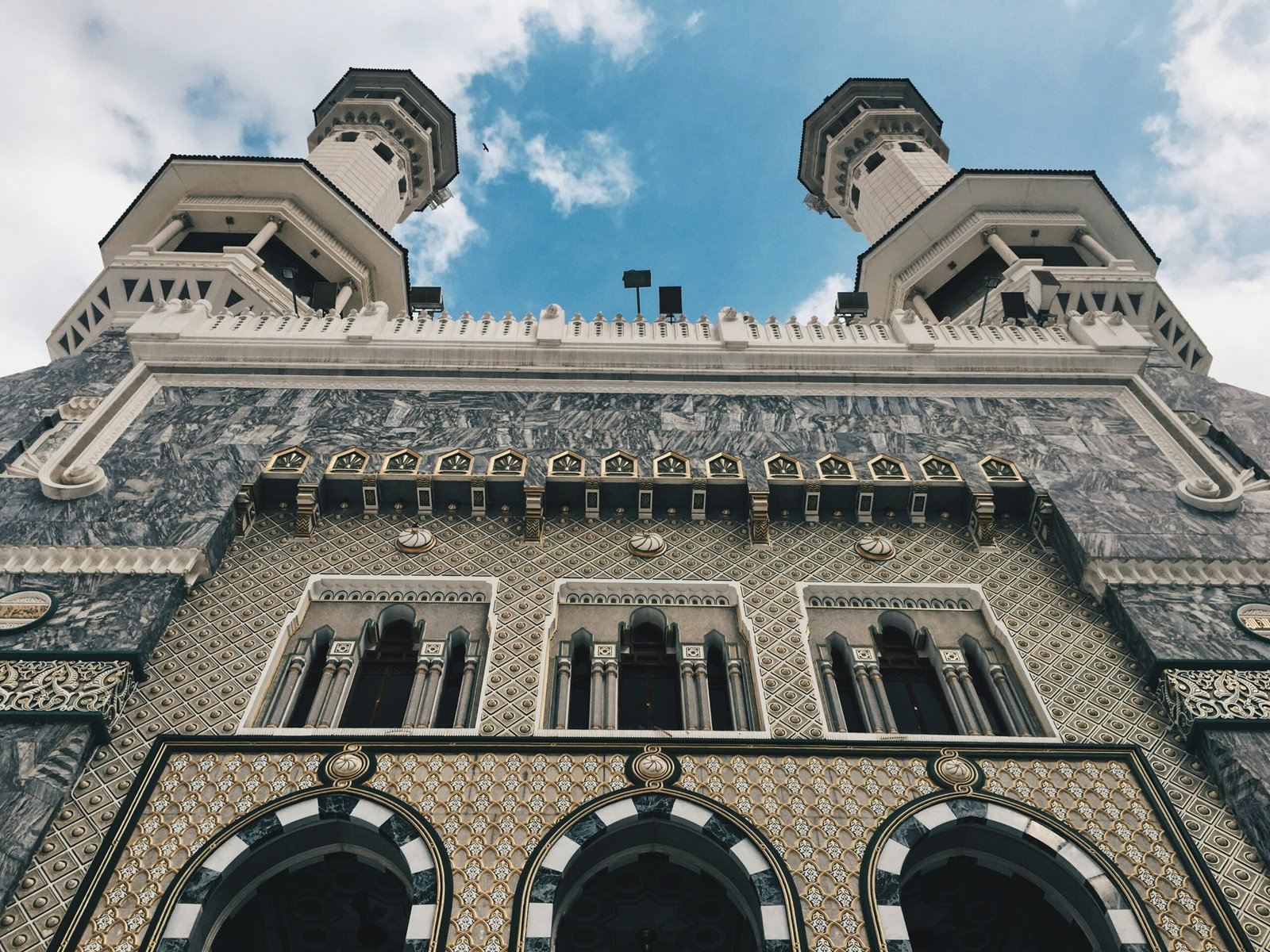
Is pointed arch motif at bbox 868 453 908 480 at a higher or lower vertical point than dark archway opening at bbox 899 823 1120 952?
higher

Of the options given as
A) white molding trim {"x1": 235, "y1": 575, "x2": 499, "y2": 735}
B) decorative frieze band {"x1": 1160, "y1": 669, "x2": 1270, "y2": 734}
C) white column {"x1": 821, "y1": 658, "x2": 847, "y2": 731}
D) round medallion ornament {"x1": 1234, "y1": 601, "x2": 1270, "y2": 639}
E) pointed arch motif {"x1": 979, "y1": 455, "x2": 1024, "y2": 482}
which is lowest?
decorative frieze band {"x1": 1160, "y1": 669, "x2": 1270, "y2": 734}

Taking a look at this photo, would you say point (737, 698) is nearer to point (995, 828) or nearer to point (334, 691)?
point (995, 828)

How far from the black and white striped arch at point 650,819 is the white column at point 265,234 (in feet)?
34.9

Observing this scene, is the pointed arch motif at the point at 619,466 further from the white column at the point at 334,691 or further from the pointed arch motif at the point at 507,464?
the white column at the point at 334,691

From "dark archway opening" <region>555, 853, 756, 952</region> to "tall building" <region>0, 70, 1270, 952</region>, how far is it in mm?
26

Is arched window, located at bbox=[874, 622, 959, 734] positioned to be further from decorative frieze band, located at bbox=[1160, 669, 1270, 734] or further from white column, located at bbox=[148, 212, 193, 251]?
white column, located at bbox=[148, 212, 193, 251]

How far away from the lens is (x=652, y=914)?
629 cm

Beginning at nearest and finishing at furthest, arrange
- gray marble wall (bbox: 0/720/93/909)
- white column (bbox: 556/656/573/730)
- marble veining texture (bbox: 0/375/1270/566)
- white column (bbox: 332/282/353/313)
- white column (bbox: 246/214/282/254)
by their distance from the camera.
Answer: gray marble wall (bbox: 0/720/93/909) → white column (bbox: 556/656/573/730) → marble veining texture (bbox: 0/375/1270/566) → white column (bbox: 246/214/282/254) → white column (bbox: 332/282/353/313)

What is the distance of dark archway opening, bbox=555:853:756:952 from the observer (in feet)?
20.5

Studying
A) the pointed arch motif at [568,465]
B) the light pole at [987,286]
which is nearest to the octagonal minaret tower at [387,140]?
the light pole at [987,286]

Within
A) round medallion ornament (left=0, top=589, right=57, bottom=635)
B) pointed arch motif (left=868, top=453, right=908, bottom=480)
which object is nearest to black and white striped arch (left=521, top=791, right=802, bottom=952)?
pointed arch motif (left=868, top=453, right=908, bottom=480)

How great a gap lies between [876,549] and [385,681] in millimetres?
3898

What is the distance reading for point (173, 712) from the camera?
21.5 feet

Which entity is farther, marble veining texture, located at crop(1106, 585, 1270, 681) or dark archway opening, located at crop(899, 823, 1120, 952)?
marble veining texture, located at crop(1106, 585, 1270, 681)
